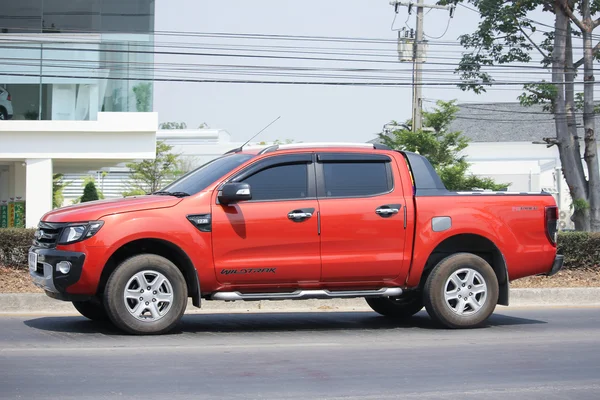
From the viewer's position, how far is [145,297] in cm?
917

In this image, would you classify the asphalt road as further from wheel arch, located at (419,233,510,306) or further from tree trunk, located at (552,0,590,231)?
tree trunk, located at (552,0,590,231)

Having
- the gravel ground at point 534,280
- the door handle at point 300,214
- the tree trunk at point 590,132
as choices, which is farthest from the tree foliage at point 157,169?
the door handle at point 300,214

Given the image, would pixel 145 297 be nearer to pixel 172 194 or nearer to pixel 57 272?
pixel 57 272

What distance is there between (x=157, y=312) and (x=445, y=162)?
29317mm

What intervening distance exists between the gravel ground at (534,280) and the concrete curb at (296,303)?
2.90 ft

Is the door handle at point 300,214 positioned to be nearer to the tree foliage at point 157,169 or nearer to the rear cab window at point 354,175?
the rear cab window at point 354,175

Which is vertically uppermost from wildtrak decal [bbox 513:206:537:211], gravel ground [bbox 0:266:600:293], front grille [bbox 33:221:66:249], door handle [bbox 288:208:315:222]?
wildtrak decal [bbox 513:206:537:211]

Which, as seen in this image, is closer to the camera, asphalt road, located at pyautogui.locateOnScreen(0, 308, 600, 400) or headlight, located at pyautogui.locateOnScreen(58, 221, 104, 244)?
asphalt road, located at pyautogui.locateOnScreen(0, 308, 600, 400)

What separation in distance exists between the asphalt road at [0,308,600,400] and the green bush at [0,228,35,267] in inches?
133

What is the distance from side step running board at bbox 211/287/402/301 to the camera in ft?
31.0

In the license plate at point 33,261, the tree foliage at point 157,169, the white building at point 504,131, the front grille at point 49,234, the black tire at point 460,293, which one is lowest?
the black tire at point 460,293

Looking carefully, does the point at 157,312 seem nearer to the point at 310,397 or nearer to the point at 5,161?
the point at 310,397

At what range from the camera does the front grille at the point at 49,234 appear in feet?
30.1

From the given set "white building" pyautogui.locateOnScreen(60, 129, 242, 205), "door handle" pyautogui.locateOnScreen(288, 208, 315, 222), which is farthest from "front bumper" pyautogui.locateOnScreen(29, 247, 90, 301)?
"white building" pyautogui.locateOnScreen(60, 129, 242, 205)
